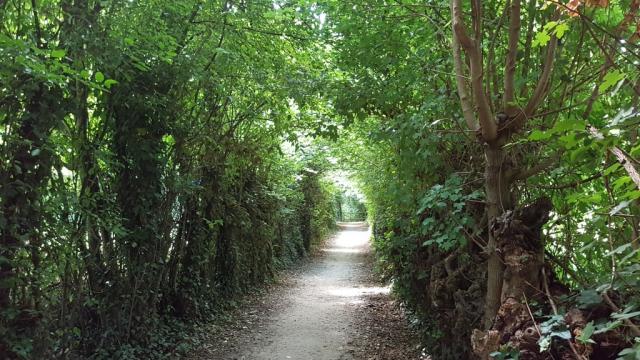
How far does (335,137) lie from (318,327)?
13.3 feet

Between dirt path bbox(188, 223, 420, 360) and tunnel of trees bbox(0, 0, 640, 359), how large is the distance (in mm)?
748

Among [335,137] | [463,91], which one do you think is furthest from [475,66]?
[335,137]

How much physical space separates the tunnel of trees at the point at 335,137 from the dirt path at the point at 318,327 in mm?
748

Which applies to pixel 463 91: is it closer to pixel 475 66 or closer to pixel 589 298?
pixel 475 66

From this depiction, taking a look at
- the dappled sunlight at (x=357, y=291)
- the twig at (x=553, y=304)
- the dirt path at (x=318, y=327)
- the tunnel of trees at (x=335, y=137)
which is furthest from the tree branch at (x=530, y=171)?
the dappled sunlight at (x=357, y=291)

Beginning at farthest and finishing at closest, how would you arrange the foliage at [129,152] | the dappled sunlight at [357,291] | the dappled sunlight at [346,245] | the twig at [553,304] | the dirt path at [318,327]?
the dappled sunlight at [346,245], the dappled sunlight at [357,291], the dirt path at [318,327], the foliage at [129,152], the twig at [553,304]

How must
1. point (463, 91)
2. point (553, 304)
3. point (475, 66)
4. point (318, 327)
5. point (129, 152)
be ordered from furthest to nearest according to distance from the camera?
point (318, 327), point (129, 152), point (463, 91), point (475, 66), point (553, 304)

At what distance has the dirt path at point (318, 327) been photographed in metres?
7.35

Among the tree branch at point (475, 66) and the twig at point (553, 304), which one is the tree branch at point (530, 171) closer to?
the tree branch at point (475, 66)

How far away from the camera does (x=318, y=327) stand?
8.96 metres

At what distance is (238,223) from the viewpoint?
1053 centimetres

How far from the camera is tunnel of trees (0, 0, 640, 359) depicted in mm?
2855

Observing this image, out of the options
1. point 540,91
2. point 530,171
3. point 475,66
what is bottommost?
point 530,171

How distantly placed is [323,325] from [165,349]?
3.25 m
